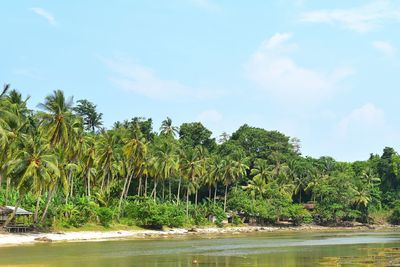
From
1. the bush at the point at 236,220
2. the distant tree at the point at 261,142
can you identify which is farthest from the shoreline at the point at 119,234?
the distant tree at the point at 261,142

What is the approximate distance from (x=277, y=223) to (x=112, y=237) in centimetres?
4485

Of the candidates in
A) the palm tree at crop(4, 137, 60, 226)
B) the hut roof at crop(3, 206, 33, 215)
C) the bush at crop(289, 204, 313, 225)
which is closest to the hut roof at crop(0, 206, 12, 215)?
the hut roof at crop(3, 206, 33, 215)

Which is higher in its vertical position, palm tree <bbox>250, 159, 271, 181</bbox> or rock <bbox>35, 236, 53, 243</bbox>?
palm tree <bbox>250, 159, 271, 181</bbox>

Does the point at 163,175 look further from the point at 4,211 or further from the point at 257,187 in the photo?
the point at 4,211

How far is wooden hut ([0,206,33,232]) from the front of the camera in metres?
53.5

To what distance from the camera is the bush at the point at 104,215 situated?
64062 millimetres

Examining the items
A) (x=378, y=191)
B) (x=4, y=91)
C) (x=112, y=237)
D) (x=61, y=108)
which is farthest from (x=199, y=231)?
(x=378, y=191)

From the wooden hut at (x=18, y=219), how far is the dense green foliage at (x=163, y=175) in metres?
1.13

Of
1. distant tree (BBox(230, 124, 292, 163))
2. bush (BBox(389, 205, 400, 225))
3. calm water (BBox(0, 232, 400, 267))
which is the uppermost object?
distant tree (BBox(230, 124, 292, 163))

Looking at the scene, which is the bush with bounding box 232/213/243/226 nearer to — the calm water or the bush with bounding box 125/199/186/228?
the bush with bounding box 125/199/186/228

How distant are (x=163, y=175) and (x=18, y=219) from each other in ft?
85.8

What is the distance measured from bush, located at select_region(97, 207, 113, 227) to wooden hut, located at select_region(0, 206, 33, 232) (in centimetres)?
858

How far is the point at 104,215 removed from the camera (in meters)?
64.2

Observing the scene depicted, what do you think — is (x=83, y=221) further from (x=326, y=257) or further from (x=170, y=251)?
(x=326, y=257)
